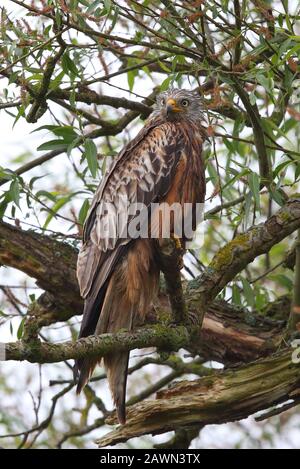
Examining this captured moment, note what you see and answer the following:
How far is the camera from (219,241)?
24.7ft

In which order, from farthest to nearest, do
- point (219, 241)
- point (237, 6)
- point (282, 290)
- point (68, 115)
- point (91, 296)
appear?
point (282, 290), point (219, 241), point (68, 115), point (91, 296), point (237, 6)

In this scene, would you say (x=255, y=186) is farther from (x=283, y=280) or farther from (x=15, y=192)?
(x=283, y=280)

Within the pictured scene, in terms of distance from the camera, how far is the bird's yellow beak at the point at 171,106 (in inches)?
221

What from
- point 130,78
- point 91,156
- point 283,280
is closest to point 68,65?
point 91,156

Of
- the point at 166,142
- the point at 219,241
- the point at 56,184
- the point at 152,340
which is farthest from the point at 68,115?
the point at 152,340

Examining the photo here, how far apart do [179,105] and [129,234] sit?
117cm

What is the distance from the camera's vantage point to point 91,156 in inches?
197

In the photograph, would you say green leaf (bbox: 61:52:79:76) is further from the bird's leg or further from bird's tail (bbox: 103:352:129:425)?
bird's tail (bbox: 103:352:129:425)

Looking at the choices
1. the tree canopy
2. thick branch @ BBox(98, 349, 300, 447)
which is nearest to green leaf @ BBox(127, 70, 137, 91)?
the tree canopy

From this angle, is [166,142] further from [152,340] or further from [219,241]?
[219,241]

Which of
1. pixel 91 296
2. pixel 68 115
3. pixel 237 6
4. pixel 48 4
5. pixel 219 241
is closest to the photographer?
pixel 48 4

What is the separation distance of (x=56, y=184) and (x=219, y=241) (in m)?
1.60
